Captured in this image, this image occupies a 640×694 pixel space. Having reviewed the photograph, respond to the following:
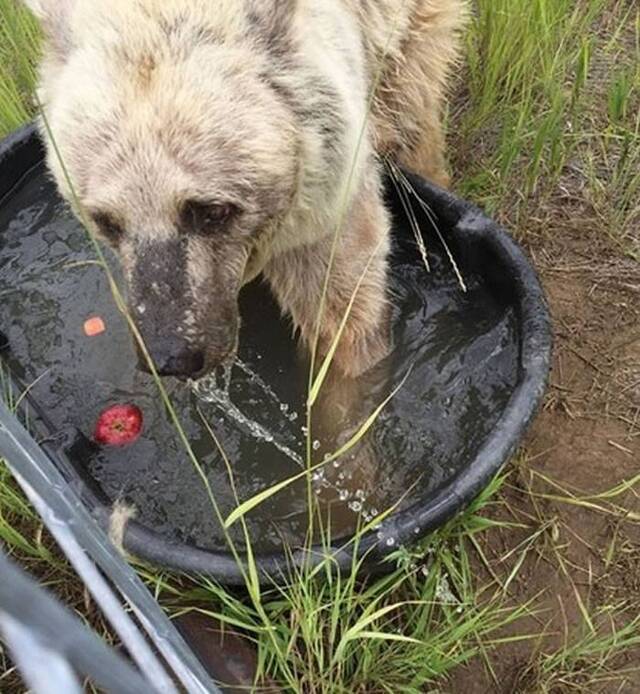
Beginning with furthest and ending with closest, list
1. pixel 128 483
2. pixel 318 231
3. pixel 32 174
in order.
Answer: pixel 32 174 → pixel 128 483 → pixel 318 231

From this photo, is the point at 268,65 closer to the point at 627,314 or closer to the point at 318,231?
the point at 318,231

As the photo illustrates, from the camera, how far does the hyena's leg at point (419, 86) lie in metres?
3.20

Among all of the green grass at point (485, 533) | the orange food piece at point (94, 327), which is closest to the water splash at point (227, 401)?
the orange food piece at point (94, 327)

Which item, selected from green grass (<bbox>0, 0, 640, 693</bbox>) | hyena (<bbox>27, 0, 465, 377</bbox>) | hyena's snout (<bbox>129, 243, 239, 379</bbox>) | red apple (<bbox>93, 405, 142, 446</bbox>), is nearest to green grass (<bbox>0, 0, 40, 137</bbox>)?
green grass (<bbox>0, 0, 640, 693</bbox>)

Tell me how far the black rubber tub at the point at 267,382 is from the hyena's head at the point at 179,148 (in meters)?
0.57

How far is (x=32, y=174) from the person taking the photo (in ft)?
11.1

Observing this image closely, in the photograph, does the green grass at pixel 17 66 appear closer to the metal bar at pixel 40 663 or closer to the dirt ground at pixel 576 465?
the dirt ground at pixel 576 465

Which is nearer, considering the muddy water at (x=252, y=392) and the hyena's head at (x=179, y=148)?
the hyena's head at (x=179, y=148)

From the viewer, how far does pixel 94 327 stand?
315 centimetres

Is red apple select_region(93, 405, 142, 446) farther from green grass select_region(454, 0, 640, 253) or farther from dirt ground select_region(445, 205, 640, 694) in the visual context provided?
green grass select_region(454, 0, 640, 253)

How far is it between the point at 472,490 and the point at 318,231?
30.9 inches

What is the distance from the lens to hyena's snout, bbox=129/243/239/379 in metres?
2.12

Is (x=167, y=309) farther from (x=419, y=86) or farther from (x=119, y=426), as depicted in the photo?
(x=419, y=86)

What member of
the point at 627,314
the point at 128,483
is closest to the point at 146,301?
the point at 128,483
